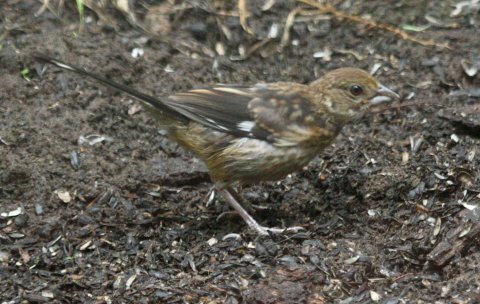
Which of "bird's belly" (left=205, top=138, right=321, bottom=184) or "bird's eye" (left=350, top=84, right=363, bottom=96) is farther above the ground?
"bird's eye" (left=350, top=84, right=363, bottom=96)

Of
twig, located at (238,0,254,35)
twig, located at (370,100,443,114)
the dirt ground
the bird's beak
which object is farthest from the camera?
twig, located at (238,0,254,35)

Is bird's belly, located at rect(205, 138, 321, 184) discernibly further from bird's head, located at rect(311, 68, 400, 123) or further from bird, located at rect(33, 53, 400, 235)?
bird's head, located at rect(311, 68, 400, 123)

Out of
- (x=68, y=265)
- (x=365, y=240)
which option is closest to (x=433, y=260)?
(x=365, y=240)

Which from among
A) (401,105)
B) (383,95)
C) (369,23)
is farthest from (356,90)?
(369,23)

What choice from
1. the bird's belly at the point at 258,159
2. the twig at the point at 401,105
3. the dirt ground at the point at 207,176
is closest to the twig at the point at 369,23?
the dirt ground at the point at 207,176

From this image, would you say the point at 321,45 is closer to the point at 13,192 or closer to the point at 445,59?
the point at 445,59

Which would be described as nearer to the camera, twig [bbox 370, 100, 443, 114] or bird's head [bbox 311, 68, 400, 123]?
bird's head [bbox 311, 68, 400, 123]

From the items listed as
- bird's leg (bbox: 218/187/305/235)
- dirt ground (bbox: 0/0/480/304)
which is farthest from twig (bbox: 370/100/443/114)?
bird's leg (bbox: 218/187/305/235)
